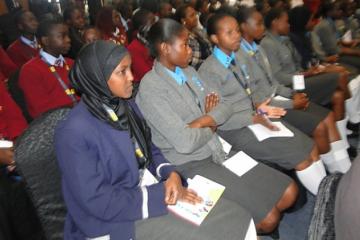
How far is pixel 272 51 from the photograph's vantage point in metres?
2.73

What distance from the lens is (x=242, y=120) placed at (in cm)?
198

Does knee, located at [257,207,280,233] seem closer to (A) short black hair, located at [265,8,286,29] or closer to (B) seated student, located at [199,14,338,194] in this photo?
(B) seated student, located at [199,14,338,194]

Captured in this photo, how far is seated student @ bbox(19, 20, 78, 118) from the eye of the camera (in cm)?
228

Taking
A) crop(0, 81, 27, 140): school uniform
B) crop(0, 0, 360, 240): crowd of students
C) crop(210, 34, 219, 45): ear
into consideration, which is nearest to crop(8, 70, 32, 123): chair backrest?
crop(0, 0, 360, 240): crowd of students

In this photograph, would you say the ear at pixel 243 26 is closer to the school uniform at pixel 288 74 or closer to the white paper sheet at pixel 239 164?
the school uniform at pixel 288 74

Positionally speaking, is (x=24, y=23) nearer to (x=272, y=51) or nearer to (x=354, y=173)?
(x=272, y=51)

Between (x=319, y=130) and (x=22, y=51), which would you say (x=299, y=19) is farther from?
(x=22, y=51)

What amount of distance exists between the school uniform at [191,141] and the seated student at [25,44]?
2.27 m

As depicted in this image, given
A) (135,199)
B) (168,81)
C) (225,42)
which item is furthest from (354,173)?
(225,42)

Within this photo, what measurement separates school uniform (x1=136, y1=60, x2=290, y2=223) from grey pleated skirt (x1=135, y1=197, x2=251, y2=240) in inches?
Answer: 7.1

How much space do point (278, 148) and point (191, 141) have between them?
62 centimetres

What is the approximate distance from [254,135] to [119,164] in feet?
3.17

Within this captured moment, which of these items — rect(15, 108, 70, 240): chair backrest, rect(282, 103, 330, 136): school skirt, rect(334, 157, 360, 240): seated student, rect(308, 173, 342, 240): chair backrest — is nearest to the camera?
rect(334, 157, 360, 240): seated student

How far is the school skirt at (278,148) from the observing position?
72.6 inches
